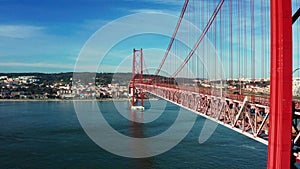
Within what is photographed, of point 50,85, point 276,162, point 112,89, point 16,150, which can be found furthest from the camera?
point 50,85

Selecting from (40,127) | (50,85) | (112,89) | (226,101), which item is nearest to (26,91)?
(50,85)

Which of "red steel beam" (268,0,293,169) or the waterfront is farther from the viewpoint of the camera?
the waterfront

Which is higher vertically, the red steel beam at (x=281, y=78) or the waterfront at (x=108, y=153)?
the red steel beam at (x=281, y=78)

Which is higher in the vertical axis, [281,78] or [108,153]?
→ [281,78]

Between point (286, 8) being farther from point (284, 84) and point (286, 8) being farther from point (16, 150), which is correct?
point (16, 150)

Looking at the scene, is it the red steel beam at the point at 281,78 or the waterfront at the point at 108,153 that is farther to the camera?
the waterfront at the point at 108,153

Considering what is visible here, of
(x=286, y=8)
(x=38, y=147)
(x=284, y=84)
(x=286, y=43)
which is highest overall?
(x=286, y=8)

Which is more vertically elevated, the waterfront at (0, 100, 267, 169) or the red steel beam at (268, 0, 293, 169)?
the red steel beam at (268, 0, 293, 169)

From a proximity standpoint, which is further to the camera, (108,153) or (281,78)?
(108,153)
